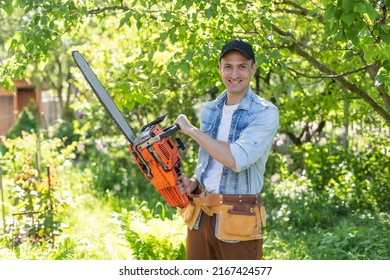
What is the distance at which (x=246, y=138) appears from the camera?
126 inches

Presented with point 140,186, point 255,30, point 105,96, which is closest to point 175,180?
point 105,96

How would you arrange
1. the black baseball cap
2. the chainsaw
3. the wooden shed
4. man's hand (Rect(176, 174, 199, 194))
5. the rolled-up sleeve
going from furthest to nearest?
the wooden shed, man's hand (Rect(176, 174, 199, 194)), the chainsaw, the black baseball cap, the rolled-up sleeve

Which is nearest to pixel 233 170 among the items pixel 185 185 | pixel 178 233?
pixel 185 185

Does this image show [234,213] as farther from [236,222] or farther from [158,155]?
[158,155]

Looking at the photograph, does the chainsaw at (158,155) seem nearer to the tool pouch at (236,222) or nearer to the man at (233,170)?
the man at (233,170)

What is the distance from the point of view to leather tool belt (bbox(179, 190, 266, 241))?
10.8 ft

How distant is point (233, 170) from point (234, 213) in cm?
24

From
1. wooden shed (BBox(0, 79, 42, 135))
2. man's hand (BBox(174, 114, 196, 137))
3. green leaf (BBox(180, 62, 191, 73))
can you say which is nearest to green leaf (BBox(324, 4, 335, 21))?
man's hand (BBox(174, 114, 196, 137))

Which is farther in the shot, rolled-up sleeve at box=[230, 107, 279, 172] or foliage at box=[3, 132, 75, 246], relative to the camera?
foliage at box=[3, 132, 75, 246]

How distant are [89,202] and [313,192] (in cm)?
292

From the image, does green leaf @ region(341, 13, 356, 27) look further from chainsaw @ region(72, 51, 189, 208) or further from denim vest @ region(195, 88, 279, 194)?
chainsaw @ region(72, 51, 189, 208)

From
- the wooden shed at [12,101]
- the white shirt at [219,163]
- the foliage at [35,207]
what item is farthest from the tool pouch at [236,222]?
the wooden shed at [12,101]

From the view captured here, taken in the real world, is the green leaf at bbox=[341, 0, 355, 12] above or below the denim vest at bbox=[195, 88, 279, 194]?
above

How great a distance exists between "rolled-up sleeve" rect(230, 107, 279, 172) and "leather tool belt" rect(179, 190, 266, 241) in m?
0.23
